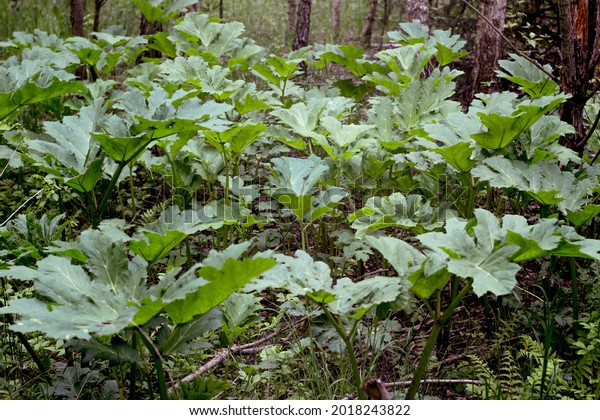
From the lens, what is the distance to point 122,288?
2242 millimetres

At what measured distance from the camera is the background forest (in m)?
2.13

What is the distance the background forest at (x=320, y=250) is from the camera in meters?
2.13

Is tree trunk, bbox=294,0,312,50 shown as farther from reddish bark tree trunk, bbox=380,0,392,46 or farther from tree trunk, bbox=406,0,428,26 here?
reddish bark tree trunk, bbox=380,0,392,46

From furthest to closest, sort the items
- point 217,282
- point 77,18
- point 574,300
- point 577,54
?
point 77,18 < point 577,54 < point 574,300 < point 217,282

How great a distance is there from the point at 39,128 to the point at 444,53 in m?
3.29

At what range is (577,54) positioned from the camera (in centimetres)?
344

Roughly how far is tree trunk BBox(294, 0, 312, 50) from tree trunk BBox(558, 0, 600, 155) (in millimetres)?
3481

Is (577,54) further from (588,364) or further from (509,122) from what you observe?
(588,364)

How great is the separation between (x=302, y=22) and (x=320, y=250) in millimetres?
3528

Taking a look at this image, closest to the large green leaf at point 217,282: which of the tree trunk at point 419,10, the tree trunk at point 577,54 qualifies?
the tree trunk at point 577,54

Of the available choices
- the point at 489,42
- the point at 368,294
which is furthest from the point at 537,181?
the point at 489,42

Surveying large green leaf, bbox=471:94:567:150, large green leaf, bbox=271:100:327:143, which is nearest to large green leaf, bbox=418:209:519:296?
large green leaf, bbox=471:94:567:150

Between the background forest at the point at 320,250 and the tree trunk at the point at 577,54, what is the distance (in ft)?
0.04

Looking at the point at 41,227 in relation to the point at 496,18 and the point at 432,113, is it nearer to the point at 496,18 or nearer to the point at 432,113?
the point at 432,113
